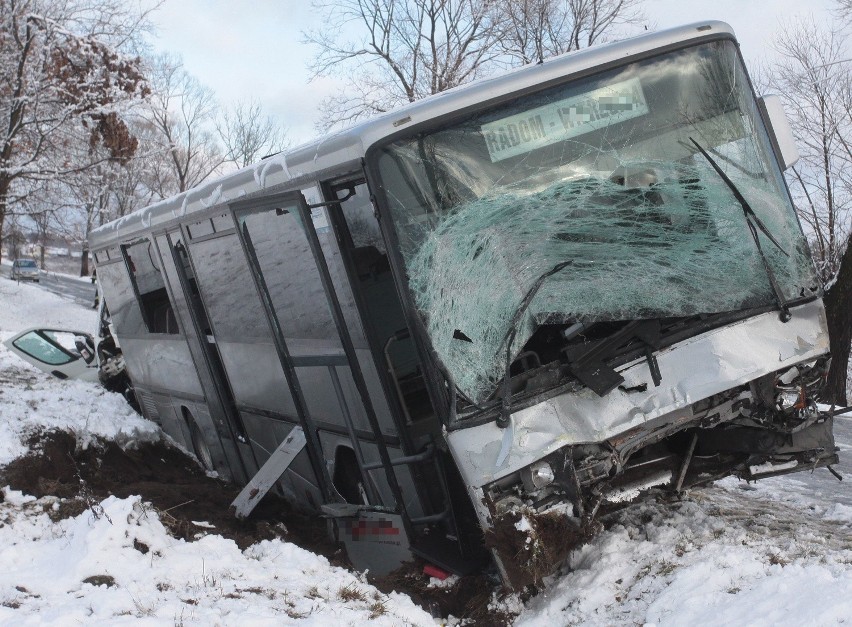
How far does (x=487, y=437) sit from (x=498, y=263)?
974 millimetres

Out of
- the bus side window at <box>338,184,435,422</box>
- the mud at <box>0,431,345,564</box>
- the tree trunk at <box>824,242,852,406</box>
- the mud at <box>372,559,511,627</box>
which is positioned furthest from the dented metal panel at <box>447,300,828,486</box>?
the tree trunk at <box>824,242,852,406</box>

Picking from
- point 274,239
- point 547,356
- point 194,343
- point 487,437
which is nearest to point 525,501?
point 487,437

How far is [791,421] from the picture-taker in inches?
211

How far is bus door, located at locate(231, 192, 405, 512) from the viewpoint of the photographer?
588 centimetres

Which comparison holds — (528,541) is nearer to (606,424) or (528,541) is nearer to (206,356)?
(606,424)

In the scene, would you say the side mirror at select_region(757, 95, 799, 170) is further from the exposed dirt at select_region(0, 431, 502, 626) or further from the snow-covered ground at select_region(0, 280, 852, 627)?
the exposed dirt at select_region(0, 431, 502, 626)

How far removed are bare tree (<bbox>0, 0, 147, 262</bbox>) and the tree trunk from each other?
819 inches

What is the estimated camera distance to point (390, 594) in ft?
17.7

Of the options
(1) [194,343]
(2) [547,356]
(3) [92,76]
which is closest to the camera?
(2) [547,356]

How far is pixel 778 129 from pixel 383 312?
2.66 metres

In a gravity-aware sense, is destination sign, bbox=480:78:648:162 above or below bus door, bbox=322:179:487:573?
above

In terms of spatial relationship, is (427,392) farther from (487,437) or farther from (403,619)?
(403,619)

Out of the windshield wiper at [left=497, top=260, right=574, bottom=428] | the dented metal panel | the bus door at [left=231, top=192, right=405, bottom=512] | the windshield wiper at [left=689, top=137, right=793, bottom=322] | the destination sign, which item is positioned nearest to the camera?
the dented metal panel

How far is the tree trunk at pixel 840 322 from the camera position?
1250 centimetres
